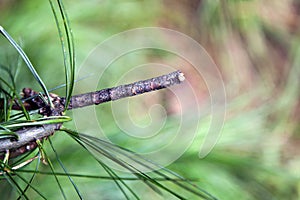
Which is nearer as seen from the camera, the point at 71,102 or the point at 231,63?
the point at 71,102

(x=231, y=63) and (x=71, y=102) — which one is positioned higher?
(x=231, y=63)

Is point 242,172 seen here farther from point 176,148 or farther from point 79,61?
point 79,61

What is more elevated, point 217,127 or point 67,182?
point 217,127

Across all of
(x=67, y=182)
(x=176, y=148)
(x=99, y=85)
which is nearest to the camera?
(x=67, y=182)

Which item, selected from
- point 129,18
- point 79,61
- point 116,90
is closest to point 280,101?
point 129,18

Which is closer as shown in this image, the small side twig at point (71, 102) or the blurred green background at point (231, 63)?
the small side twig at point (71, 102)

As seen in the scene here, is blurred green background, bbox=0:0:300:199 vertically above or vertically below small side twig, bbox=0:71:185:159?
above

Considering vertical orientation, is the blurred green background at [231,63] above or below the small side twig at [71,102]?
above

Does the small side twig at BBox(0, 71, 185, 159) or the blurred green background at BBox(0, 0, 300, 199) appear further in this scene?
the blurred green background at BBox(0, 0, 300, 199)
